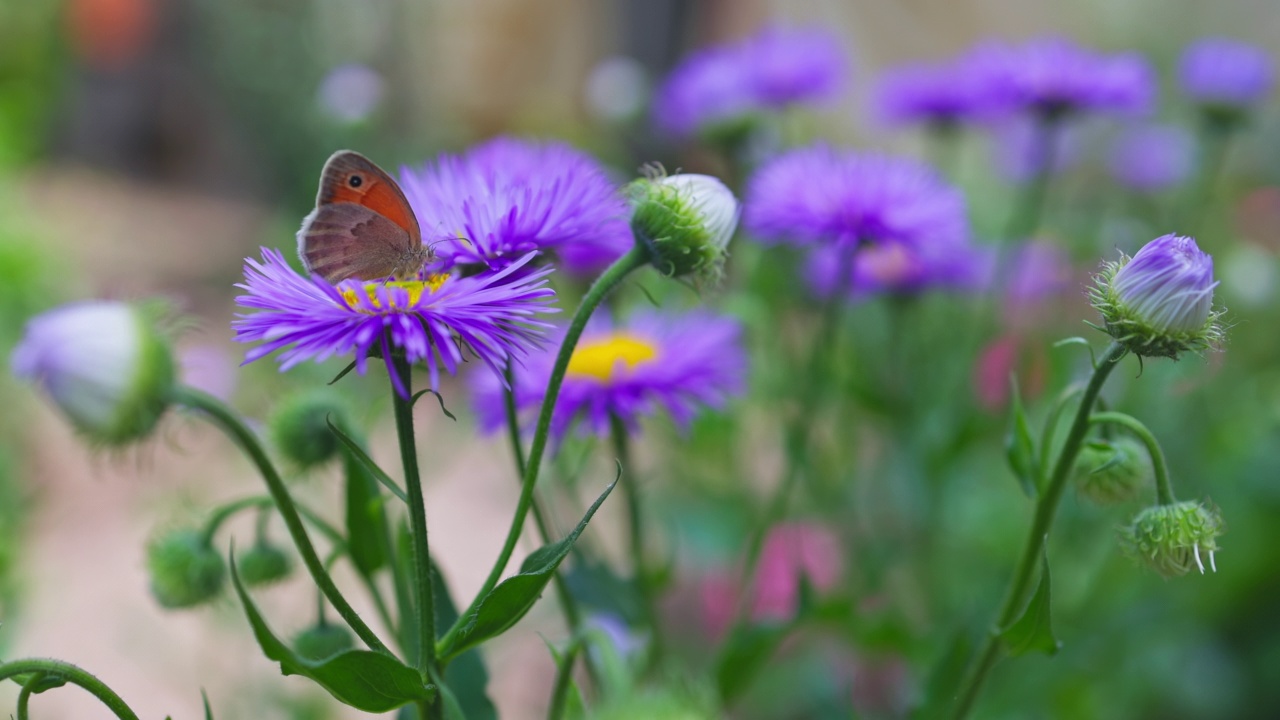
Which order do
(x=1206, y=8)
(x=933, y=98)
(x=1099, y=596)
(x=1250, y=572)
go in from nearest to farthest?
1. (x=1099, y=596)
2. (x=933, y=98)
3. (x=1250, y=572)
4. (x=1206, y=8)

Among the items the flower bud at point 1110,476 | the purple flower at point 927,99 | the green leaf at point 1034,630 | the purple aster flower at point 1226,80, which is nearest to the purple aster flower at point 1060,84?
the purple flower at point 927,99

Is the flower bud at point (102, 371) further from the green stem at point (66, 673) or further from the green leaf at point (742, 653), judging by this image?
Answer: the green leaf at point (742, 653)

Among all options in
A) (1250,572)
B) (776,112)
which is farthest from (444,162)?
(1250,572)

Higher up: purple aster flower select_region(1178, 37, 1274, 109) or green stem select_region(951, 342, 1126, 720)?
purple aster flower select_region(1178, 37, 1274, 109)

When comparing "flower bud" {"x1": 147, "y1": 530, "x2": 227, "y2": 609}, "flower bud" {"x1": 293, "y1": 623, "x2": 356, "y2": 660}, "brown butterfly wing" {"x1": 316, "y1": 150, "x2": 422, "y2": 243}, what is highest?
"brown butterfly wing" {"x1": 316, "y1": 150, "x2": 422, "y2": 243}

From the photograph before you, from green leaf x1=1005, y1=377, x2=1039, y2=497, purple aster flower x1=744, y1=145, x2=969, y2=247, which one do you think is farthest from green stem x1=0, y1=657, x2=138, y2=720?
purple aster flower x1=744, y1=145, x2=969, y2=247

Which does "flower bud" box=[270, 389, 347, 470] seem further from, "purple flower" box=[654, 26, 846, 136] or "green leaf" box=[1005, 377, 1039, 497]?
"purple flower" box=[654, 26, 846, 136]

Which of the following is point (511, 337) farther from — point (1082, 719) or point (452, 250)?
point (1082, 719)
